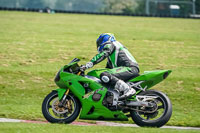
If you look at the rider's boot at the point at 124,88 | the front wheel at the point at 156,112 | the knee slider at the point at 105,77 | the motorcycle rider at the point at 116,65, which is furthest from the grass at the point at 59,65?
the front wheel at the point at 156,112


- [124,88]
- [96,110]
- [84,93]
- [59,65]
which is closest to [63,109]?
[84,93]

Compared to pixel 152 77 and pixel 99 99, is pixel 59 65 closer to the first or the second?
pixel 99 99

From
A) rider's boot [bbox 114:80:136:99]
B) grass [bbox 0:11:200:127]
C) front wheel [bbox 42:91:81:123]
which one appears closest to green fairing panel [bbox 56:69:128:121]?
front wheel [bbox 42:91:81:123]

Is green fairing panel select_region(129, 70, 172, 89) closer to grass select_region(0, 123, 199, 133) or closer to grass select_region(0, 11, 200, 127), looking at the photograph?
grass select_region(0, 123, 199, 133)

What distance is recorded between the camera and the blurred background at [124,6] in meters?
67.7

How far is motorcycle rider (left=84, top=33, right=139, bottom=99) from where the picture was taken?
7.84 metres

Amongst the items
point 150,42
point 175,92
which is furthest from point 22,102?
point 150,42

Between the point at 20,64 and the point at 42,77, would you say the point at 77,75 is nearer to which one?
the point at 42,77

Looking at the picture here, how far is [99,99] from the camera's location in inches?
314

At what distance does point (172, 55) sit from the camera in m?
18.8

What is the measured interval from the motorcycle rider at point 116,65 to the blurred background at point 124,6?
5121 cm

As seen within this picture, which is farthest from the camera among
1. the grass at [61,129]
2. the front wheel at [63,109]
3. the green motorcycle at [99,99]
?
the front wheel at [63,109]

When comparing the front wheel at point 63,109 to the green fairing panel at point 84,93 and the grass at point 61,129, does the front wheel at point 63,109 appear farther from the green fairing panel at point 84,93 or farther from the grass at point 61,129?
the grass at point 61,129

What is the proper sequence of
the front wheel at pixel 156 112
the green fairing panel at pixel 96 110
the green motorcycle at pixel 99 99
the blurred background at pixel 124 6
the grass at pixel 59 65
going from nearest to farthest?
the front wheel at pixel 156 112, the green motorcycle at pixel 99 99, the green fairing panel at pixel 96 110, the grass at pixel 59 65, the blurred background at pixel 124 6
